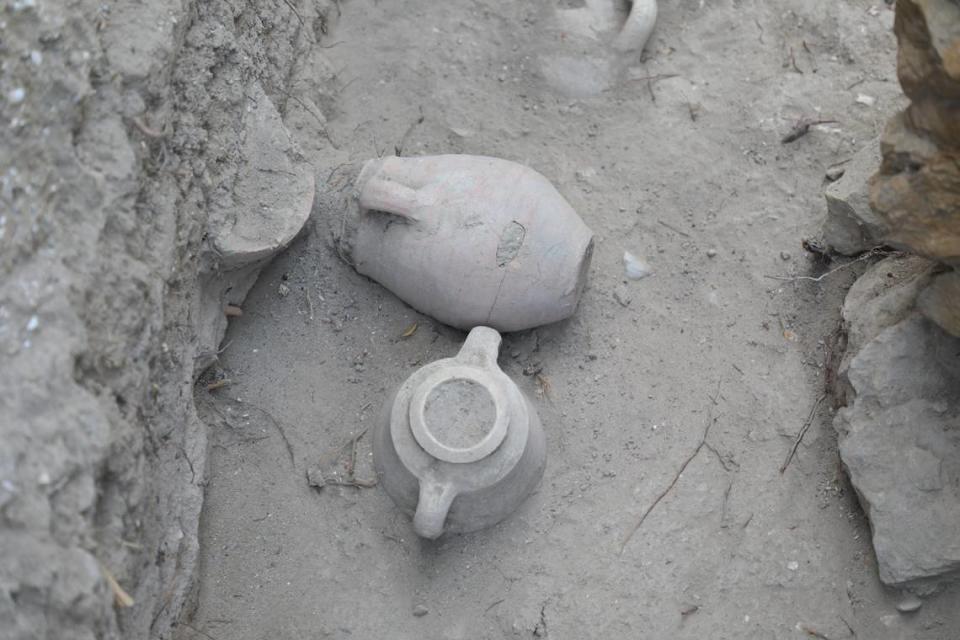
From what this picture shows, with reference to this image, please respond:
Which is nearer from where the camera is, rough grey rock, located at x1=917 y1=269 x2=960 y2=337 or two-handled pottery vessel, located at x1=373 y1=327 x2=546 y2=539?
rough grey rock, located at x1=917 y1=269 x2=960 y2=337

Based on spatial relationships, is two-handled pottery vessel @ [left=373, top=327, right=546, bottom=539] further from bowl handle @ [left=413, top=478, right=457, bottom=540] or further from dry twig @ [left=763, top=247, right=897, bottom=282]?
dry twig @ [left=763, top=247, right=897, bottom=282]

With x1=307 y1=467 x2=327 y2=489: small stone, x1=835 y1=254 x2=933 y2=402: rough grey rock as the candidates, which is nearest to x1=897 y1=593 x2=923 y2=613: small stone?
x1=835 y1=254 x2=933 y2=402: rough grey rock

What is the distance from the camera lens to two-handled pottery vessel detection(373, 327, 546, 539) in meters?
2.49

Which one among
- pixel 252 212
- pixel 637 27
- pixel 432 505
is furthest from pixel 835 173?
pixel 252 212

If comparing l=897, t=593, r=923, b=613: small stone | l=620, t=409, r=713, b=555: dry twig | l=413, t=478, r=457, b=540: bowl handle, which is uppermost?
l=413, t=478, r=457, b=540: bowl handle

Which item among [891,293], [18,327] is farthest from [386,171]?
[891,293]

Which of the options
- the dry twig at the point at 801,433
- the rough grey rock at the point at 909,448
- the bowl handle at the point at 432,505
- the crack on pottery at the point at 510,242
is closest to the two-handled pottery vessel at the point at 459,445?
the bowl handle at the point at 432,505

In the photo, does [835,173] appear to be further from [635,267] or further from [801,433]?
[801,433]

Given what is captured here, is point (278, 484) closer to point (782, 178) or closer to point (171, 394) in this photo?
point (171, 394)

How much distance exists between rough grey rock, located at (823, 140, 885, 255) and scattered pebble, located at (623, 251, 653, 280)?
57cm

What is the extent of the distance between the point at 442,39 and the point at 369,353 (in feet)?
4.26

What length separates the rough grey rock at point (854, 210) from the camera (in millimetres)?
2820

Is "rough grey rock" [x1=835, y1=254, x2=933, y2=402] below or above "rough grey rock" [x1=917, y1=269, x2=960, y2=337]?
below

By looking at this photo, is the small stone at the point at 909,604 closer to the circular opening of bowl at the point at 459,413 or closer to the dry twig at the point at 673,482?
the dry twig at the point at 673,482
